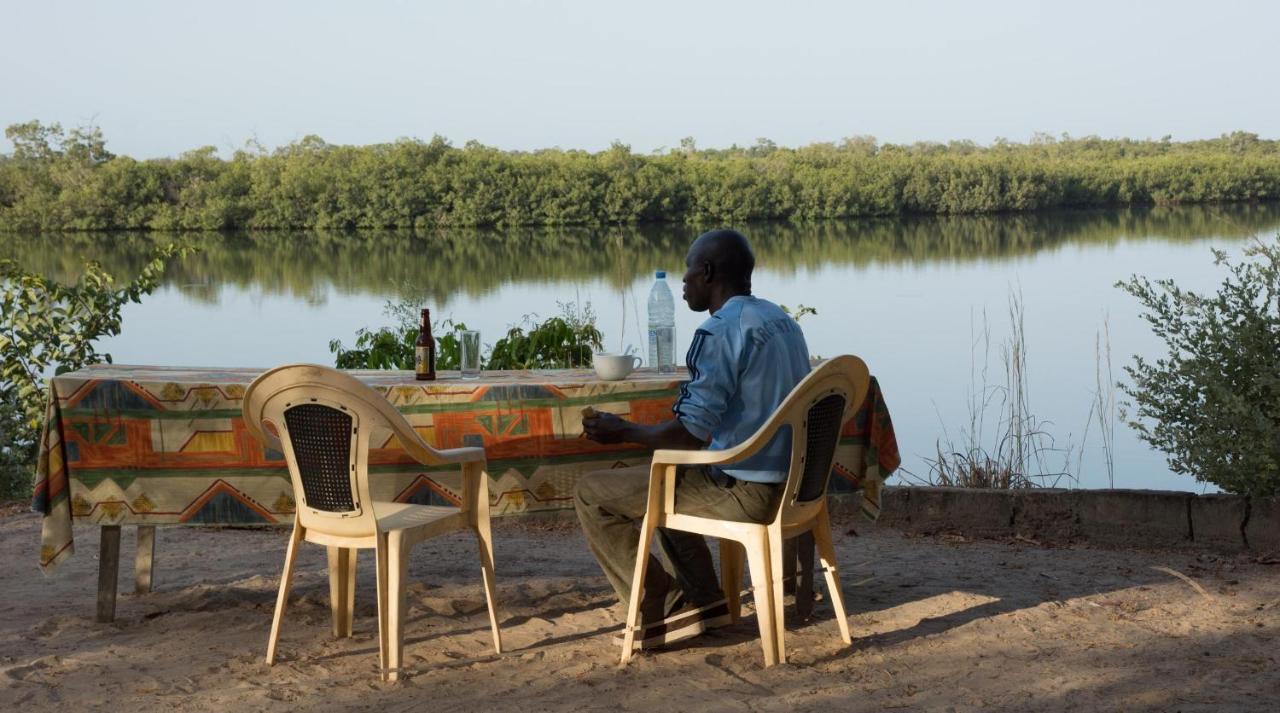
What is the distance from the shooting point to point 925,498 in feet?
18.1

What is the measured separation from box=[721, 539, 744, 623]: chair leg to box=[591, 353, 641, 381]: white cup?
592 millimetres

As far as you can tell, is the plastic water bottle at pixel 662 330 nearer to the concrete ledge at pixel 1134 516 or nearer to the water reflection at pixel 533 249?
the concrete ledge at pixel 1134 516

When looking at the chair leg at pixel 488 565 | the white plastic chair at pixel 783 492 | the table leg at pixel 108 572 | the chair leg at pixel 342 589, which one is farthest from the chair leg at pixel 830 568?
the table leg at pixel 108 572

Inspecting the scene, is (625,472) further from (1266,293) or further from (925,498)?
(1266,293)

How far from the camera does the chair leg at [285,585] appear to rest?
3531 mm

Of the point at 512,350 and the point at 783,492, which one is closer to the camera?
the point at 783,492

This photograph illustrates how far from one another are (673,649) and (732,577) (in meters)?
0.34

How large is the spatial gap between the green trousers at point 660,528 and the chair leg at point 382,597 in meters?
0.56

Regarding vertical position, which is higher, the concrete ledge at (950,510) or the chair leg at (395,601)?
the chair leg at (395,601)

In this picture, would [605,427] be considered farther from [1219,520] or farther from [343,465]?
[1219,520]

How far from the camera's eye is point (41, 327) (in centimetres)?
650

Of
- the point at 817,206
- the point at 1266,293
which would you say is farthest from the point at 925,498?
the point at 817,206

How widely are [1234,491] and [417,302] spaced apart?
5.25 m

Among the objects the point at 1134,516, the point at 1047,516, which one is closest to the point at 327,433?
the point at 1047,516
